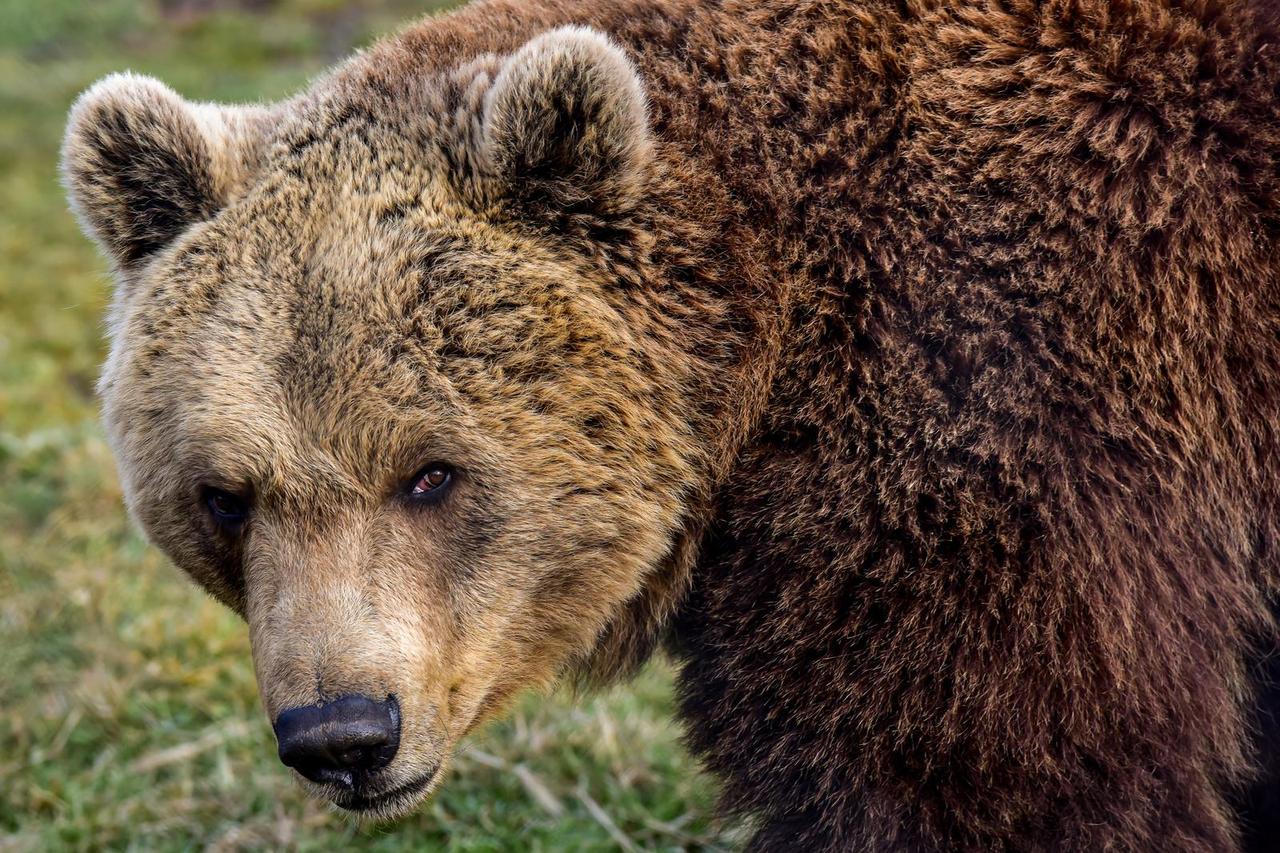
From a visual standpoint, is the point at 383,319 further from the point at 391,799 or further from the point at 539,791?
the point at 539,791

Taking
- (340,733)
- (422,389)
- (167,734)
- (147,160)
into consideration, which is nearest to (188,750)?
(167,734)

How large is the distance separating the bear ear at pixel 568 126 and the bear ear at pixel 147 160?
2.87ft

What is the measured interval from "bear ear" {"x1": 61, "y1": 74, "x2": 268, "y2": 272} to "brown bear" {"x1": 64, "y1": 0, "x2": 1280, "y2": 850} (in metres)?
0.01

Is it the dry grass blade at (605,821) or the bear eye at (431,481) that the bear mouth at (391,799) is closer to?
the bear eye at (431,481)

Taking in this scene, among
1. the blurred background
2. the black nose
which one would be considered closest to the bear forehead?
the black nose

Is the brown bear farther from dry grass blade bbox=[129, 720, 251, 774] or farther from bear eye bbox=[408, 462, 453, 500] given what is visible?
dry grass blade bbox=[129, 720, 251, 774]

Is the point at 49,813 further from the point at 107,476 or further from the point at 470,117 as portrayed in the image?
the point at 470,117

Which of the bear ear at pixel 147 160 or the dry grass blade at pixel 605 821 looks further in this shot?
the dry grass blade at pixel 605 821

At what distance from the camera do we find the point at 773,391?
3375 mm

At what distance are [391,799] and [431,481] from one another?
0.88 metres

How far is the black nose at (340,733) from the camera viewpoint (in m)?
3.15

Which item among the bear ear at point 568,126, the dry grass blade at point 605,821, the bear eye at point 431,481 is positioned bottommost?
the dry grass blade at point 605,821

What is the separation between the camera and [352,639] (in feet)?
10.6

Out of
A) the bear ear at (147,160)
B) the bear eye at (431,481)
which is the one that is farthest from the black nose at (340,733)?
the bear ear at (147,160)
